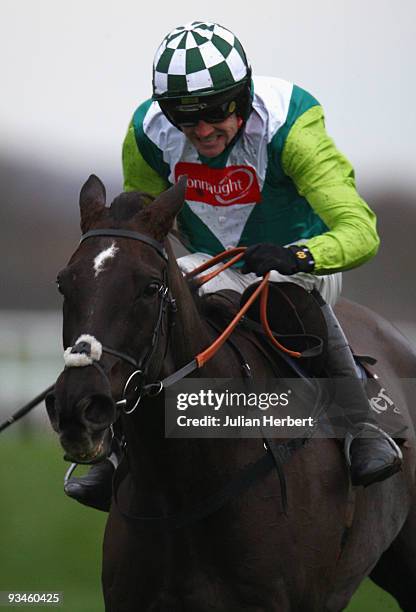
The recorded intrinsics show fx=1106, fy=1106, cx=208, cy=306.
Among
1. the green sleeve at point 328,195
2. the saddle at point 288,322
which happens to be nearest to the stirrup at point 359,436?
the saddle at point 288,322

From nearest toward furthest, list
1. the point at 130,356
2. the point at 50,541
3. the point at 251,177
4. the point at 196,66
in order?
the point at 130,356, the point at 196,66, the point at 251,177, the point at 50,541

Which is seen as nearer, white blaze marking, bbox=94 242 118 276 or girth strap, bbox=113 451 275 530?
white blaze marking, bbox=94 242 118 276

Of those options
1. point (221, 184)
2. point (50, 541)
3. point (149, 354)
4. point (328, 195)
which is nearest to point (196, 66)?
point (221, 184)

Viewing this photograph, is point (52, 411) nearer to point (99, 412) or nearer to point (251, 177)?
point (99, 412)

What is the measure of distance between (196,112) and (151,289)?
1016 mm

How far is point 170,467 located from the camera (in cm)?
400

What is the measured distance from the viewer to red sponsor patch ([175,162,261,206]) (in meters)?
4.66

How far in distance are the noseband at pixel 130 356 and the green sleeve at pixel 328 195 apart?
0.71 m

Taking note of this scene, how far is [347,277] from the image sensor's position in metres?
18.8

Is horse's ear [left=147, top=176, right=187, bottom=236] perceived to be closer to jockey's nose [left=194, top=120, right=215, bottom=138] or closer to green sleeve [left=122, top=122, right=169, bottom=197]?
jockey's nose [left=194, top=120, right=215, bottom=138]

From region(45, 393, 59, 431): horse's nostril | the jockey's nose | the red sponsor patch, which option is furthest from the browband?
the red sponsor patch

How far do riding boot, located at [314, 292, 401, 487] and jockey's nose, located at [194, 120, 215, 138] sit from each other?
968 millimetres

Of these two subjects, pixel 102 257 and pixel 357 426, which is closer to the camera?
pixel 102 257

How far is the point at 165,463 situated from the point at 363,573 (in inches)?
51.7
